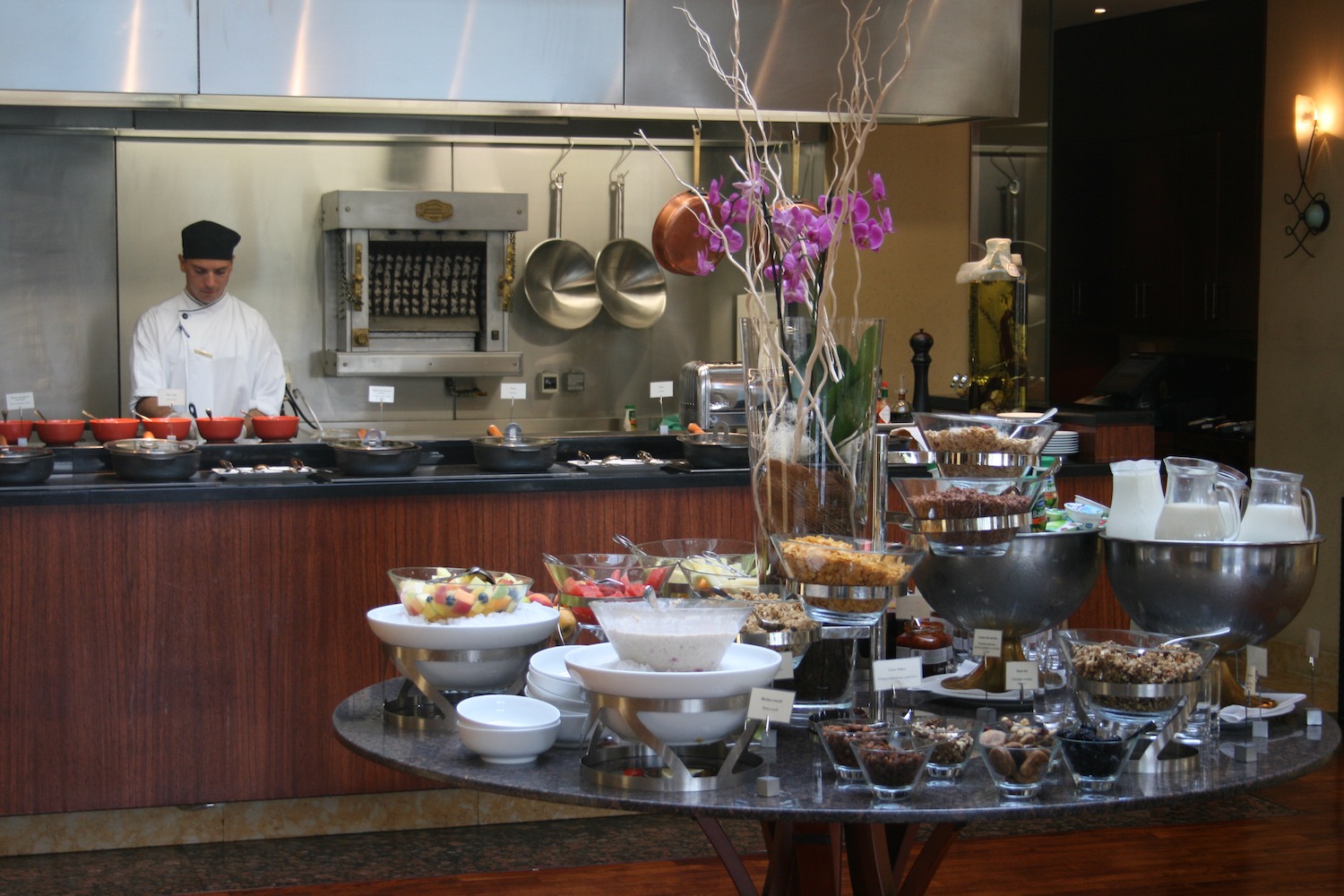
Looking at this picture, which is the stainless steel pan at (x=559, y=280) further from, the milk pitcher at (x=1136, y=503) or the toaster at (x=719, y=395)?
the milk pitcher at (x=1136, y=503)

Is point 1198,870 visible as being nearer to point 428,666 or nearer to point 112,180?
point 428,666

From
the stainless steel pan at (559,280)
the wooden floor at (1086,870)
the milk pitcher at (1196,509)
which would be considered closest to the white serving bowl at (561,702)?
the milk pitcher at (1196,509)

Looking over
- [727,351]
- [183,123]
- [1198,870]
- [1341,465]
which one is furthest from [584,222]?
[1198,870]

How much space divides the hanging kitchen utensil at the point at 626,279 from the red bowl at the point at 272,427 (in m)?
2.61

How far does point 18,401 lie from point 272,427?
80.4 inches

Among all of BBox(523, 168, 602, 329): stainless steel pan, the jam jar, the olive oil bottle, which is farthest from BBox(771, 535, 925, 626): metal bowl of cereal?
BBox(523, 168, 602, 329): stainless steel pan

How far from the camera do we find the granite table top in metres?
1.81

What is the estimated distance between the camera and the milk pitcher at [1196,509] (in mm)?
2297

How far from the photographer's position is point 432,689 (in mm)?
2197

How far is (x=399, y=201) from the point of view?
22.2 ft

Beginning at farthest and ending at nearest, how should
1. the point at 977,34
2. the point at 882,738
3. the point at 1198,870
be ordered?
the point at 977,34 < the point at 1198,870 < the point at 882,738

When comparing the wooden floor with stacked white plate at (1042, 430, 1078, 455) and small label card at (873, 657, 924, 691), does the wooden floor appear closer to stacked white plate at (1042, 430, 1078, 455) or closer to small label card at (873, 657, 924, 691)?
stacked white plate at (1042, 430, 1078, 455)

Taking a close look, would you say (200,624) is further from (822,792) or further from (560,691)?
(822,792)

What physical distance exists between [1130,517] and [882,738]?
0.73m
